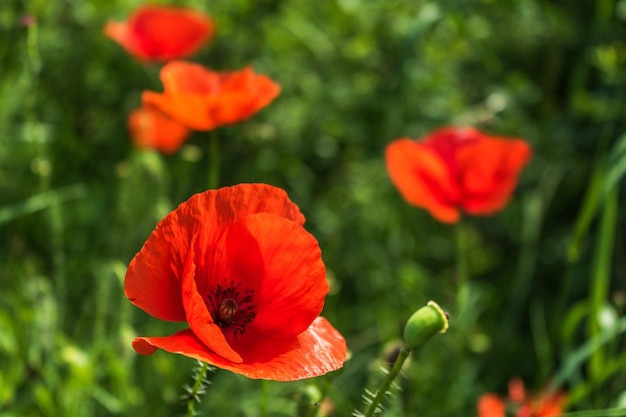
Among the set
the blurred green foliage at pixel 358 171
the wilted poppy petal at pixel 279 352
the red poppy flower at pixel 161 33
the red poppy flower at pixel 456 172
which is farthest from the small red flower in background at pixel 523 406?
the red poppy flower at pixel 161 33

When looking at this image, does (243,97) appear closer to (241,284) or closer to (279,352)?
(241,284)

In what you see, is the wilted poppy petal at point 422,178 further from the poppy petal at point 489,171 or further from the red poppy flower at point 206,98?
the red poppy flower at point 206,98

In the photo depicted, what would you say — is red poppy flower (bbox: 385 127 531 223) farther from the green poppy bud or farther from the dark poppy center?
the green poppy bud

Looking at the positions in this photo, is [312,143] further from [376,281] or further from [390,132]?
[376,281]

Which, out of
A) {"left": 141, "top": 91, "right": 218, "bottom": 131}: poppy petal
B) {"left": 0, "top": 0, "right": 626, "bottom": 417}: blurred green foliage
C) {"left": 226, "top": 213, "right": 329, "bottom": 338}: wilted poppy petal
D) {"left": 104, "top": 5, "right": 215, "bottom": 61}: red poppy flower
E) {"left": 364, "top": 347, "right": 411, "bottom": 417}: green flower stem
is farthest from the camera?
{"left": 104, "top": 5, "right": 215, "bottom": 61}: red poppy flower

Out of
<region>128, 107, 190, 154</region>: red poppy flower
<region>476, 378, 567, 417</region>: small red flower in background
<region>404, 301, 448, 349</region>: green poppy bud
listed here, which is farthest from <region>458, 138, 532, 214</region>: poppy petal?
<region>404, 301, 448, 349</region>: green poppy bud

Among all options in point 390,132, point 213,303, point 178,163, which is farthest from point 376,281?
point 213,303

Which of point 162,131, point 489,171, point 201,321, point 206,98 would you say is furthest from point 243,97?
point 162,131

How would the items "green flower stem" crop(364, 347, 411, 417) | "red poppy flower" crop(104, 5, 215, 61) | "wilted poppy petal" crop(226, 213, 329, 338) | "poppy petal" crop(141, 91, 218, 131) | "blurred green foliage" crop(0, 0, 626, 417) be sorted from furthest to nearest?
"red poppy flower" crop(104, 5, 215, 61) → "blurred green foliage" crop(0, 0, 626, 417) → "poppy petal" crop(141, 91, 218, 131) → "wilted poppy petal" crop(226, 213, 329, 338) → "green flower stem" crop(364, 347, 411, 417)
